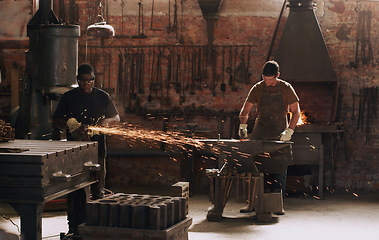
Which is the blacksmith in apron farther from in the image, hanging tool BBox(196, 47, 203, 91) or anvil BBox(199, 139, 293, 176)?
hanging tool BBox(196, 47, 203, 91)

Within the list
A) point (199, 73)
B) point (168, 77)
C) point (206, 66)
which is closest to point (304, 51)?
point (206, 66)

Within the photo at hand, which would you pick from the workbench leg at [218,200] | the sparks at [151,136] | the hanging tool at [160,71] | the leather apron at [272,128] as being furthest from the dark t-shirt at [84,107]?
the hanging tool at [160,71]

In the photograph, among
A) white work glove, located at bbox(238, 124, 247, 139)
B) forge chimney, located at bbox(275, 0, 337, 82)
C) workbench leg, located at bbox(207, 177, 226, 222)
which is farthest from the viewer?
forge chimney, located at bbox(275, 0, 337, 82)

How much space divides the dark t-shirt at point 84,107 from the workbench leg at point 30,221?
188cm

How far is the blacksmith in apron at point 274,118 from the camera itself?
643 centimetres

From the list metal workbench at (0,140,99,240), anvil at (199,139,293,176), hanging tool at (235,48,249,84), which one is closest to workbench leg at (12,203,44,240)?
metal workbench at (0,140,99,240)

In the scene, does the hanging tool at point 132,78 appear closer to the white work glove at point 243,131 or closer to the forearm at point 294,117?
the white work glove at point 243,131

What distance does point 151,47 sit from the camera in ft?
28.7

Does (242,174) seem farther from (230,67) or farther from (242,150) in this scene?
(230,67)

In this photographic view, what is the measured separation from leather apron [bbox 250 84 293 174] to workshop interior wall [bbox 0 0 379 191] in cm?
184

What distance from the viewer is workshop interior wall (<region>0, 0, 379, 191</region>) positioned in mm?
8492

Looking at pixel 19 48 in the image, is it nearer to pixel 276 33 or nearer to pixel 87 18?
pixel 87 18

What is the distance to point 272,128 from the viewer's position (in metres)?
6.61

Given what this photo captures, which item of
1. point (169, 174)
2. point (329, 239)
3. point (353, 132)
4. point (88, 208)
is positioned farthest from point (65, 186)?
point (353, 132)
